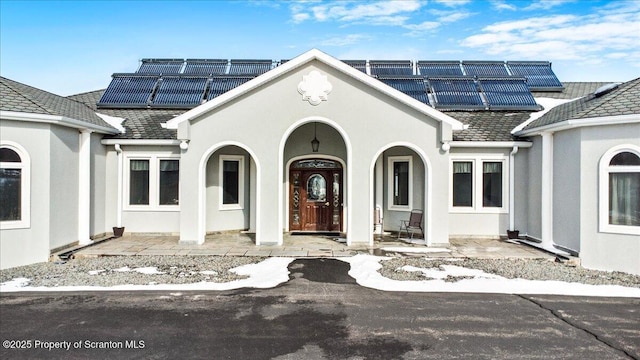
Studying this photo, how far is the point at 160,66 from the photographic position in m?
17.7

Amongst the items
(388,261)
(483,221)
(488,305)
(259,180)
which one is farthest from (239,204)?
(488,305)

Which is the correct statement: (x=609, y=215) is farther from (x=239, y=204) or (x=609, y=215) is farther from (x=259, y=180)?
(x=239, y=204)

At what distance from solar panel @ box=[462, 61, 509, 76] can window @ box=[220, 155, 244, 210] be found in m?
9.96

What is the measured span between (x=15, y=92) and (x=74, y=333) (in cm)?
744

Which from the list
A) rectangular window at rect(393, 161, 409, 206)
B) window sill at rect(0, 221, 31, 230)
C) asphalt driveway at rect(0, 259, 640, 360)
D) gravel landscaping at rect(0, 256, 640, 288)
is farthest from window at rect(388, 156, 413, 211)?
window sill at rect(0, 221, 31, 230)

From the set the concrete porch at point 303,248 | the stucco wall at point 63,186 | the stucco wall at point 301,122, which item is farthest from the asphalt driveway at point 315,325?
the stucco wall at point 301,122

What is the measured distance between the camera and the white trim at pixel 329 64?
11.1 m

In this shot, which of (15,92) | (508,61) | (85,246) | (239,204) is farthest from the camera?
(508,61)

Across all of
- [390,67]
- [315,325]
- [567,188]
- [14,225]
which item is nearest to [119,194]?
[14,225]

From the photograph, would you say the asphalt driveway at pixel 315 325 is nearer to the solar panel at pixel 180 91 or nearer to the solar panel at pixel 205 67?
the solar panel at pixel 180 91

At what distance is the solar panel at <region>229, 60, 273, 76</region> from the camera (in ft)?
55.6

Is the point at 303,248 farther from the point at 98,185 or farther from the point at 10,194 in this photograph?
the point at 10,194

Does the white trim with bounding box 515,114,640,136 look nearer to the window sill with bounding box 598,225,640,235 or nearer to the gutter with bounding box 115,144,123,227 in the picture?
the window sill with bounding box 598,225,640,235

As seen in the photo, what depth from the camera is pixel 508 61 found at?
1828 cm
